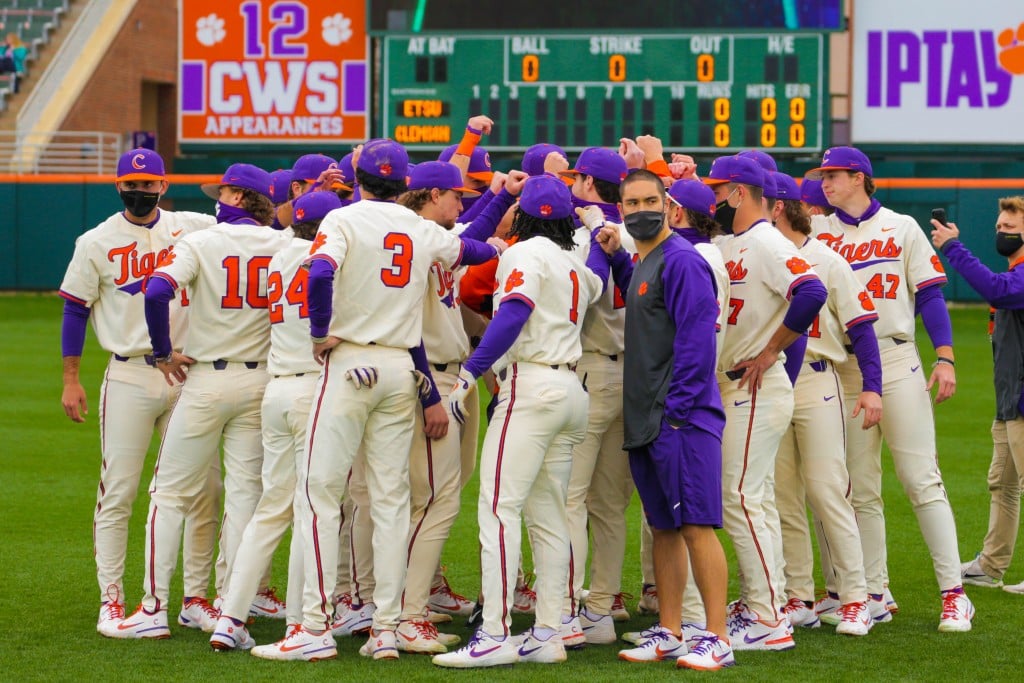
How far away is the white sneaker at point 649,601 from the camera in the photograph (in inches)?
238

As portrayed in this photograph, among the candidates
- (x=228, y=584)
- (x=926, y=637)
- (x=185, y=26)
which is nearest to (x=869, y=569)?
(x=926, y=637)

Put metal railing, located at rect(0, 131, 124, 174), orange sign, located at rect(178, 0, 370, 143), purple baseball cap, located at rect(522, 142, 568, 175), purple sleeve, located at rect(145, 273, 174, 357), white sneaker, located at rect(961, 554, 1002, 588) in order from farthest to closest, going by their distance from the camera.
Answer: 1. metal railing, located at rect(0, 131, 124, 174)
2. orange sign, located at rect(178, 0, 370, 143)
3. white sneaker, located at rect(961, 554, 1002, 588)
4. purple baseball cap, located at rect(522, 142, 568, 175)
5. purple sleeve, located at rect(145, 273, 174, 357)

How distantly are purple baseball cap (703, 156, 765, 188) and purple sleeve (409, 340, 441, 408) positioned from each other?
135 cm

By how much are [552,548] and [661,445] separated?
592 millimetres

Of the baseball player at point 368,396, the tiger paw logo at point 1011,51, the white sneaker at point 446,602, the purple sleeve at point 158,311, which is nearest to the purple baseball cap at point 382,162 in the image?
the baseball player at point 368,396

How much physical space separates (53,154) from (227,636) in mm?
23691

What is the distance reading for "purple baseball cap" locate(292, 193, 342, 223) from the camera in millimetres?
5431

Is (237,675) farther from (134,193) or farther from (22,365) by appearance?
(22,365)

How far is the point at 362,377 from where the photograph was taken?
197 inches

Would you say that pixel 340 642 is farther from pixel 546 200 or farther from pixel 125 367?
pixel 546 200

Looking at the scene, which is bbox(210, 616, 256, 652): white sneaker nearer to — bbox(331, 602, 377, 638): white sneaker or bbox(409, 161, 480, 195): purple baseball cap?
bbox(331, 602, 377, 638): white sneaker

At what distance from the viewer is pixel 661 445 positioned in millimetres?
4949

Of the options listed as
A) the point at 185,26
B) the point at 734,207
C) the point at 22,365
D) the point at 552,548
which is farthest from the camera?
the point at 185,26

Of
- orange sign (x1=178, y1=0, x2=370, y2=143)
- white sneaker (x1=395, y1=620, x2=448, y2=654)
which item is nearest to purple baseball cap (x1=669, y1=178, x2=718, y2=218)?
white sneaker (x1=395, y1=620, x2=448, y2=654)
